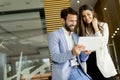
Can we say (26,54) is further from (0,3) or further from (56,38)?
(56,38)

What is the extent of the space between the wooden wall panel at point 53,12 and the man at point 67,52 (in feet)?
10.2

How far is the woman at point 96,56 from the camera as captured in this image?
2.46m

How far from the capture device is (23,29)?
18.6 ft

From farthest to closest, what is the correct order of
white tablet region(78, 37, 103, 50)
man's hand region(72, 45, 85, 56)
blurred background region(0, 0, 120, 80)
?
blurred background region(0, 0, 120, 80) < white tablet region(78, 37, 103, 50) < man's hand region(72, 45, 85, 56)

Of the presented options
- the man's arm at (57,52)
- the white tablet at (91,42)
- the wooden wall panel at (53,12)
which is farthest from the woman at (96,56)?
the wooden wall panel at (53,12)

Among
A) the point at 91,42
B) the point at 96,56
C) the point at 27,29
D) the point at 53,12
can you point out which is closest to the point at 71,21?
the point at 91,42

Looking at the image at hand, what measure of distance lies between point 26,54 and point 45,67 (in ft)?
1.53

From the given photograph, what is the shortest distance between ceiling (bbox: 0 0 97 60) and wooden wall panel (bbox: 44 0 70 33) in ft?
0.51

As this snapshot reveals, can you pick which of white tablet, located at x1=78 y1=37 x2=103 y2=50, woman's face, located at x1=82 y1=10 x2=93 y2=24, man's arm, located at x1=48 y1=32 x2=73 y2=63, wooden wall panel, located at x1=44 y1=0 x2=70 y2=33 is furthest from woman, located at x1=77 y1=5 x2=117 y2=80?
wooden wall panel, located at x1=44 y1=0 x2=70 y2=33

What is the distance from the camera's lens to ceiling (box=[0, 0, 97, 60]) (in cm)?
546

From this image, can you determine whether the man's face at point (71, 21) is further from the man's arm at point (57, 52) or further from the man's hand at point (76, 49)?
the man's hand at point (76, 49)

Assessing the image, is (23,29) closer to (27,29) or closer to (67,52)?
(27,29)

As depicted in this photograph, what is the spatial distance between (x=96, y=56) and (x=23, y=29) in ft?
11.2

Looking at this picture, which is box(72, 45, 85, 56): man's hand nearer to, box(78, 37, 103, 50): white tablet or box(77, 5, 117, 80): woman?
box(78, 37, 103, 50): white tablet
